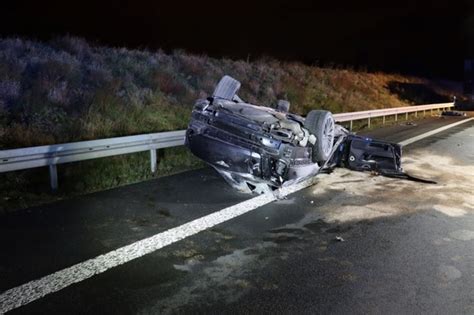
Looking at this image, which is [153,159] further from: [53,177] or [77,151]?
[53,177]

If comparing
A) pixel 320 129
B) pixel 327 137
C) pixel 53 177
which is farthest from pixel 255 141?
pixel 53 177

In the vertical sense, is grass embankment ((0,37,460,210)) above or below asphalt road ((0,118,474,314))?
above

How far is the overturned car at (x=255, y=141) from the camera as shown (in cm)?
600

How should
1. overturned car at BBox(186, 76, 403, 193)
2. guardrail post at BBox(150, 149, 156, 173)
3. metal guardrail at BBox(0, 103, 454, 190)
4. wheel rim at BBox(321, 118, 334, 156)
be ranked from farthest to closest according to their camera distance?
guardrail post at BBox(150, 149, 156, 173) → wheel rim at BBox(321, 118, 334, 156) → metal guardrail at BBox(0, 103, 454, 190) → overturned car at BBox(186, 76, 403, 193)

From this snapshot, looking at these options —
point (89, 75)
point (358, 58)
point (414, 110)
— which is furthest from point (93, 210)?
point (358, 58)

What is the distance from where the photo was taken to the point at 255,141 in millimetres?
5992

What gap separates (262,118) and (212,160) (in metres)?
0.92

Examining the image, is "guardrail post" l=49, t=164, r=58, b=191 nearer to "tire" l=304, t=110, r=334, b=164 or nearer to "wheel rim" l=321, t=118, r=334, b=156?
"tire" l=304, t=110, r=334, b=164

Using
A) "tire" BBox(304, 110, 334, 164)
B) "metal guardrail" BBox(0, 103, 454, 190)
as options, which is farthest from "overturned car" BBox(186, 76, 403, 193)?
"metal guardrail" BBox(0, 103, 454, 190)

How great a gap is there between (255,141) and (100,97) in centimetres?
561

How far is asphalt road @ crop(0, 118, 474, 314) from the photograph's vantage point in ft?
11.9

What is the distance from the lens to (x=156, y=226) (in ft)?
17.5

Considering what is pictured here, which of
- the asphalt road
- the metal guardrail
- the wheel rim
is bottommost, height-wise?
the asphalt road

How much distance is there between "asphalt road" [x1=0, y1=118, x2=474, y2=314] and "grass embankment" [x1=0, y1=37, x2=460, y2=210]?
2.88 ft
